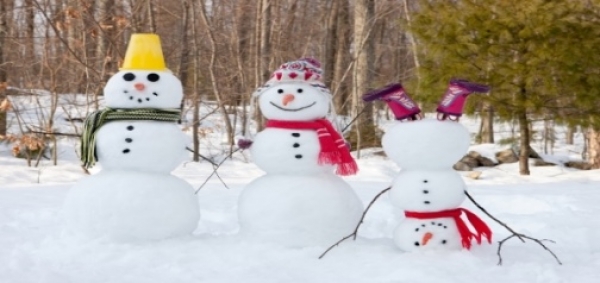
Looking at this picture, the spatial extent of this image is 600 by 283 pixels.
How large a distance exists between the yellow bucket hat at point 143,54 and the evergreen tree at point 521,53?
6420 millimetres

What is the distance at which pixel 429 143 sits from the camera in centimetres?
307

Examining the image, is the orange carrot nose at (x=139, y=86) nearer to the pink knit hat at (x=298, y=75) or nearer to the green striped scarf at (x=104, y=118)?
the green striped scarf at (x=104, y=118)

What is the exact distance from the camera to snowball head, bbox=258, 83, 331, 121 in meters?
3.40

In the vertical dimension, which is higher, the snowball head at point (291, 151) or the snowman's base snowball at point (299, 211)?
the snowball head at point (291, 151)

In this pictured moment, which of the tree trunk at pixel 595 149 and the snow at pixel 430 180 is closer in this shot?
the snow at pixel 430 180

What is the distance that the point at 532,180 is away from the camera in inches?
348

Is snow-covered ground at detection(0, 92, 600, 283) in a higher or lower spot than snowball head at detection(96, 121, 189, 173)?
lower

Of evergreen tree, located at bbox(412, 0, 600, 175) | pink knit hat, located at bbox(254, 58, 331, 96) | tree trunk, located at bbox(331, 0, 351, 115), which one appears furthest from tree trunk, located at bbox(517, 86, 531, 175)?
pink knit hat, located at bbox(254, 58, 331, 96)

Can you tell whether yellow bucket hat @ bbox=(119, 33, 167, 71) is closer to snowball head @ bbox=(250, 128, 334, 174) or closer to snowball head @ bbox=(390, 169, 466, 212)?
snowball head @ bbox=(250, 128, 334, 174)

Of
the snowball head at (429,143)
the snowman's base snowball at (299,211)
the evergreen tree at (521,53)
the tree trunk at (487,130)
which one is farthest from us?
the tree trunk at (487,130)

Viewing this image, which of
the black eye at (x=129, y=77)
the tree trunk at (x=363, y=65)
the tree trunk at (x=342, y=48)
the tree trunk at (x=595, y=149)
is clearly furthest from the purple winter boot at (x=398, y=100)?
the tree trunk at (x=342, y=48)

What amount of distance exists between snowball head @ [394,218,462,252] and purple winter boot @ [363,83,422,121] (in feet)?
1.79

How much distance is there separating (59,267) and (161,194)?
687 millimetres

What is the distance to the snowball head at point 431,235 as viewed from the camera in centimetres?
311
